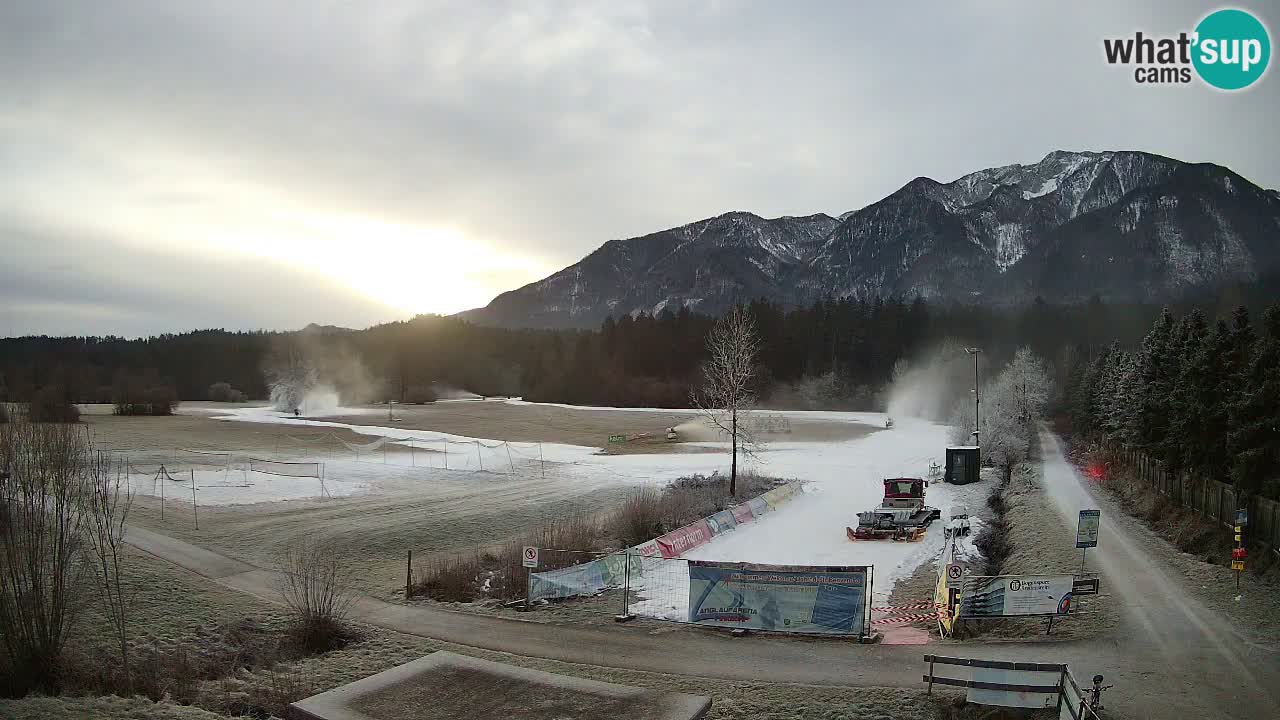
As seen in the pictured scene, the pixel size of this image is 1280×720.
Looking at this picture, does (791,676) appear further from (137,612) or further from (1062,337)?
(1062,337)

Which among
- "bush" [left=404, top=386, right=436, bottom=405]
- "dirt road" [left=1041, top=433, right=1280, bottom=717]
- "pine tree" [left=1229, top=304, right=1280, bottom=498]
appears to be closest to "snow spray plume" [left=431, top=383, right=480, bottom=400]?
"bush" [left=404, top=386, right=436, bottom=405]

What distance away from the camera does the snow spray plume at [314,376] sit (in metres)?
124

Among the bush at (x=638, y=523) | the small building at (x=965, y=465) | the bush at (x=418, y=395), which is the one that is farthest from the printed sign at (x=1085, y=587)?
the bush at (x=418, y=395)

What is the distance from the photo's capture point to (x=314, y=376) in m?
136

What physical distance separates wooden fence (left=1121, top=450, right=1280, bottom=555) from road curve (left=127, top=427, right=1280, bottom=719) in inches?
156

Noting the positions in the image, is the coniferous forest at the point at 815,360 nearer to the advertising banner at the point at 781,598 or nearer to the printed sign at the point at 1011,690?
the advertising banner at the point at 781,598

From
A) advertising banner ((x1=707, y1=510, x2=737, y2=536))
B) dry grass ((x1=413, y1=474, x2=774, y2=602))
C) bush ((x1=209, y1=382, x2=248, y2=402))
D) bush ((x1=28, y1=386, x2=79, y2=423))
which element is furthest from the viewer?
bush ((x1=209, y1=382, x2=248, y2=402))

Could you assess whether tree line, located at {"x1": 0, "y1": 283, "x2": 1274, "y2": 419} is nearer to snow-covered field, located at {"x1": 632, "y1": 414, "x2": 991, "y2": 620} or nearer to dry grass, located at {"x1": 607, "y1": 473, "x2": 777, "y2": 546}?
snow-covered field, located at {"x1": 632, "y1": 414, "x2": 991, "y2": 620}

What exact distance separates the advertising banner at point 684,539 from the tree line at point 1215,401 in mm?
17723

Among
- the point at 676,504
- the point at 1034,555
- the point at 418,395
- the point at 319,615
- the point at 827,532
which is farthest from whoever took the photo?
A: the point at 418,395

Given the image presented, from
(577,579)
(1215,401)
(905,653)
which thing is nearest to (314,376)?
(577,579)

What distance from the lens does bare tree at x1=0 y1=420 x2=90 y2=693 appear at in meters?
12.7

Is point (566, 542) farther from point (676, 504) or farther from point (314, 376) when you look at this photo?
point (314, 376)

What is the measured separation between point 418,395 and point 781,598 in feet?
460
